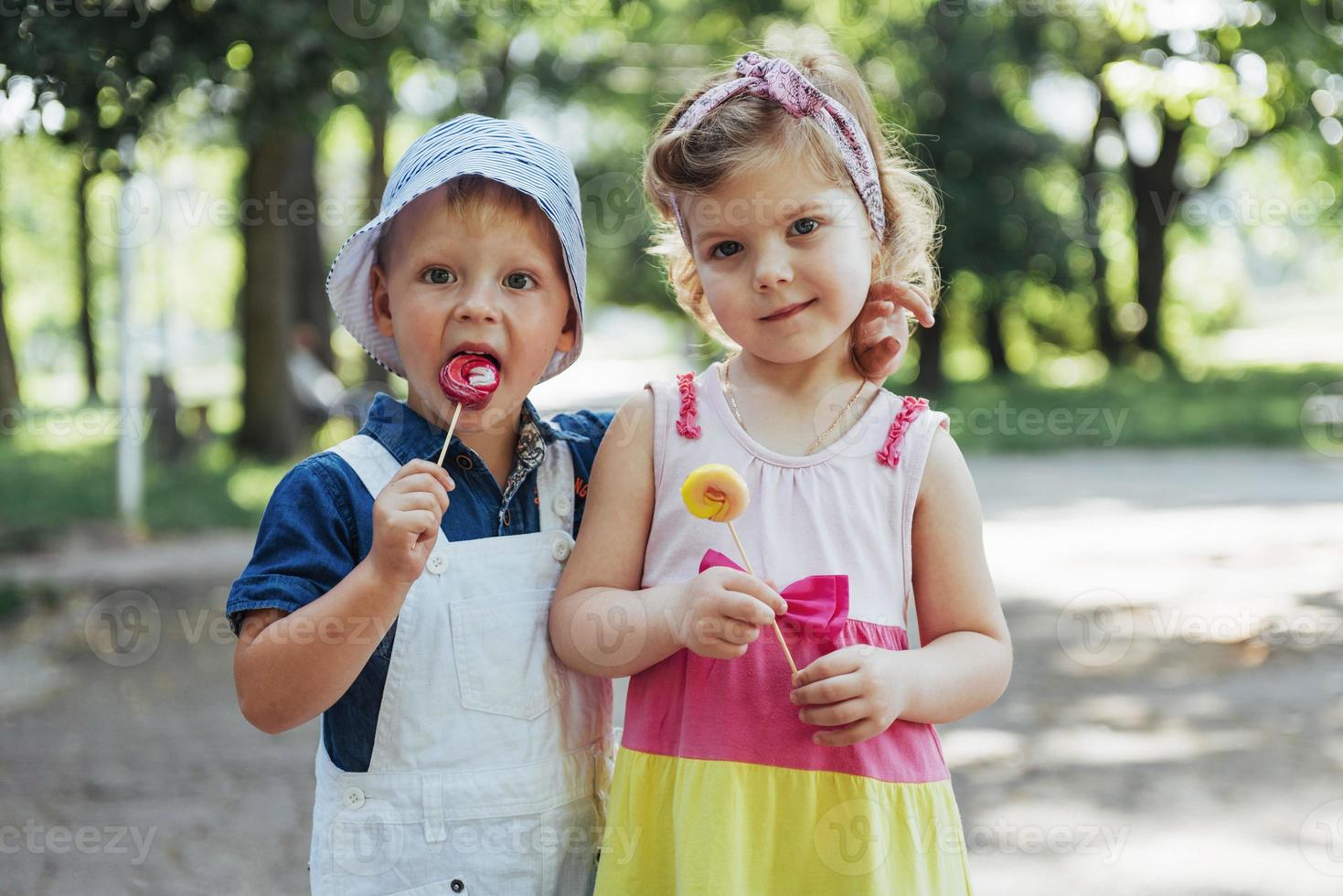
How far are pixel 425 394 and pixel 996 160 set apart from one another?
18498 millimetres

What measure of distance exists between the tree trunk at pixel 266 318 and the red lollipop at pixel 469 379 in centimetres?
1089

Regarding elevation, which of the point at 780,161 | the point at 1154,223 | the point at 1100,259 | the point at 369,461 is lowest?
the point at 369,461

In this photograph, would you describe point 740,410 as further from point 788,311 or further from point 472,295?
point 472,295

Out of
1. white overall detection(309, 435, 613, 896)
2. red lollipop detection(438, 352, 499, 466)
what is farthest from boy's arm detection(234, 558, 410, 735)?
red lollipop detection(438, 352, 499, 466)

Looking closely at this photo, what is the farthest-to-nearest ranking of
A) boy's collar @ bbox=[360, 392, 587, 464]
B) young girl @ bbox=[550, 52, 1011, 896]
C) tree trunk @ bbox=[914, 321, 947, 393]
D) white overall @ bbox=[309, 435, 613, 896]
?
tree trunk @ bbox=[914, 321, 947, 393] → boy's collar @ bbox=[360, 392, 587, 464] → white overall @ bbox=[309, 435, 613, 896] → young girl @ bbox=[550, 52, 1011, 896]

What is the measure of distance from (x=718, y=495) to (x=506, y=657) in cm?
44

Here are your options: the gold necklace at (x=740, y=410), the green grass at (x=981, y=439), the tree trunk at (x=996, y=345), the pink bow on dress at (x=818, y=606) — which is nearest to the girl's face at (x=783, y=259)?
the gold necklace at (x=740, y=410)

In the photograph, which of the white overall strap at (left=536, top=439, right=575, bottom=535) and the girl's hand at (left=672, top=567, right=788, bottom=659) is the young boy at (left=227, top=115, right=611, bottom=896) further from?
the girl's hand at (left=672, top=567, right=788, bottom=659)

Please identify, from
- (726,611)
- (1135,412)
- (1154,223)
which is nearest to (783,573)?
(726,611)

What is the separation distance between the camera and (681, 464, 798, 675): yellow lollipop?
1692mm

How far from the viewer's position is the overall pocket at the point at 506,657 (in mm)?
1886

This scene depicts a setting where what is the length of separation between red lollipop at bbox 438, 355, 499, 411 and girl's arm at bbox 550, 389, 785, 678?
227mm

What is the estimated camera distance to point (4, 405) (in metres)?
20.4

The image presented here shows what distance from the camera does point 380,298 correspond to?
2059mm
